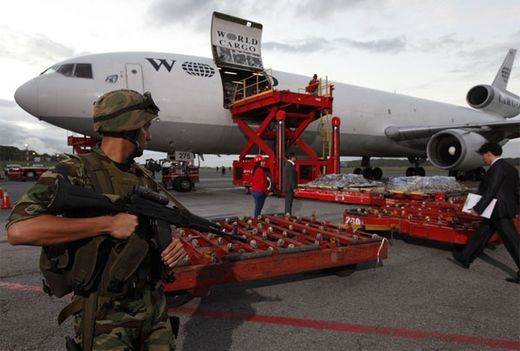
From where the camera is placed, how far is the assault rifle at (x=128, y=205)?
59.0 inches

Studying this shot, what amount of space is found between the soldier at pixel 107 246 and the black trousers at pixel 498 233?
175 inches

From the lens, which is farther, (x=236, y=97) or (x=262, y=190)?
(x=236, y=97)

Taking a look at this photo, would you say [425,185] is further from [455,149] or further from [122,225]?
[122,225]

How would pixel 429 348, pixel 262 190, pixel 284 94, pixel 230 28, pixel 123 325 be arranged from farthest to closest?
pixel 230 28 < pixel 284 94 < pixel 262 190 < pixel 429 348 < pixel 123 325

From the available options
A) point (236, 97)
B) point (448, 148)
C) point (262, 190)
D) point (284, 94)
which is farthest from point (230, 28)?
point (448, 148)

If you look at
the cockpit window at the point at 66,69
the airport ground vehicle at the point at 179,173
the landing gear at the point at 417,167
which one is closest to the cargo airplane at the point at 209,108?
the cockpit window at the point at 66,69

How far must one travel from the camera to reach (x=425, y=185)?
31.6ft

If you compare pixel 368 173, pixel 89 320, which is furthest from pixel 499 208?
pixel 368 173

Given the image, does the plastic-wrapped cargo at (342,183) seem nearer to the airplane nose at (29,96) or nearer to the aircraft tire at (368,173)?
the airplane nose at (29,96)

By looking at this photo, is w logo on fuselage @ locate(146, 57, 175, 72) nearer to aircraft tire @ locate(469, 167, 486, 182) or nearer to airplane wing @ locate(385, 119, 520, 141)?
airplane wing @ locate(385, 119, 520, 141)

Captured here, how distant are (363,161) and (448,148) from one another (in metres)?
7.88

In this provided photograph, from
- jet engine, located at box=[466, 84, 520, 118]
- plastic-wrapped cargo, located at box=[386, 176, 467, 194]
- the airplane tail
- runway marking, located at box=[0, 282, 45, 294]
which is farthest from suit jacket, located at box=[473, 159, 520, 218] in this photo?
the airplane tail

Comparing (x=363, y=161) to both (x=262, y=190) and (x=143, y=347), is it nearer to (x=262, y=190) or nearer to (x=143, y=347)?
(x=262, y=190)

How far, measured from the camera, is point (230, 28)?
14156 mm
